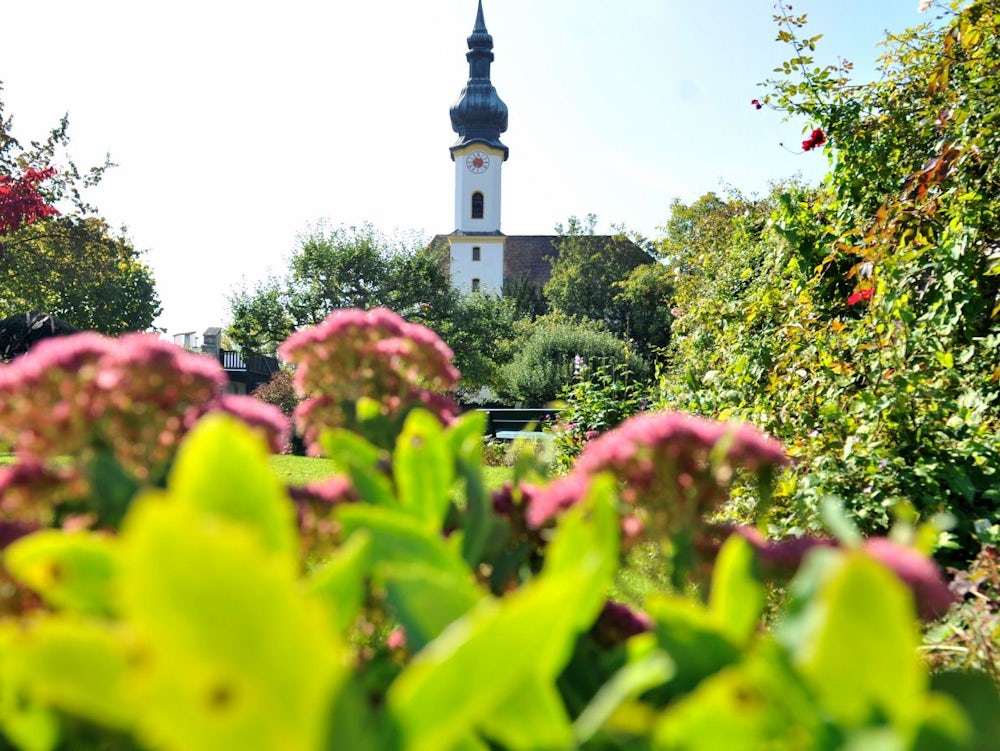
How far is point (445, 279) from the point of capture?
29.5 m

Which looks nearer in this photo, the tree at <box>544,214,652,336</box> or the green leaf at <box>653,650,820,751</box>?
the green leaf at <box>653,650,820,751</box>

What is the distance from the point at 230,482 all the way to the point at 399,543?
135 mm

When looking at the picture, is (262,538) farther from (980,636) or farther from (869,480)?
(869,480)

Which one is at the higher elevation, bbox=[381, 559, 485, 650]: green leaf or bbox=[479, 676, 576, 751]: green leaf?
bbox=[381, 559, 485, 650]: green leaf

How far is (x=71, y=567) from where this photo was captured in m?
0.38

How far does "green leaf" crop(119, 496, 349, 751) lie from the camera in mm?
247

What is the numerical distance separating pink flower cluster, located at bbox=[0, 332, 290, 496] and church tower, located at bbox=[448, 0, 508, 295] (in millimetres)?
42928

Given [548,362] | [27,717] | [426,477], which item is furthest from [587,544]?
[548,362]

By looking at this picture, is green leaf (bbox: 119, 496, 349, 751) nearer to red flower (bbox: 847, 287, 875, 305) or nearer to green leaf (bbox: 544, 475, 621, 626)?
green leaf (bbox: 544, 475, 621, 626)

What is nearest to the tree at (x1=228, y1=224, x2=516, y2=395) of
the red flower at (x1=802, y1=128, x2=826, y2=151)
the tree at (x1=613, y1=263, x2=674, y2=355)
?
the tree at (x1=613, y1=263, x2=674, y2=355)

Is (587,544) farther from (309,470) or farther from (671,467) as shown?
(309,470)

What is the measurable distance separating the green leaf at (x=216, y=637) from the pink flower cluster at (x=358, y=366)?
0.58 metres

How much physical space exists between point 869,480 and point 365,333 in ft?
7.97

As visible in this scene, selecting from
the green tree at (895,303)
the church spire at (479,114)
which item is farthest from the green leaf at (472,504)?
the church spire at (479,114)
